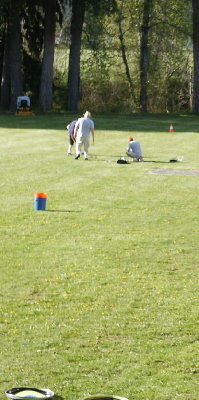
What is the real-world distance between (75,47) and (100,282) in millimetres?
44563

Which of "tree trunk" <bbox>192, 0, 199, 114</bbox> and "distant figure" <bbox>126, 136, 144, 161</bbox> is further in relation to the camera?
"tree trunk" <bbox>192, 0, 199, 114</bbox>

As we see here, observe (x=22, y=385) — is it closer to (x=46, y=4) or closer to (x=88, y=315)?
(x=88, y=315)

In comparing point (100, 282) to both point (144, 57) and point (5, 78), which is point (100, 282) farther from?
point (144, 57)

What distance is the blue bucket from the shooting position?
20.7 metres

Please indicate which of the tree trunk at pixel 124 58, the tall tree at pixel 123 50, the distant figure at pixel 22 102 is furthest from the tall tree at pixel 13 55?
the tree trunk at pixel 124 58

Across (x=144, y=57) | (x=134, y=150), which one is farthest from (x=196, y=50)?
(x=134, y=150)

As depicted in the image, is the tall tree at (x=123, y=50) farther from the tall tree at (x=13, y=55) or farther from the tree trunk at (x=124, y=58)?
the tall tree at (x=13, y=55)

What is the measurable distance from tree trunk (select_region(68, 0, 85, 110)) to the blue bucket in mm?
36838

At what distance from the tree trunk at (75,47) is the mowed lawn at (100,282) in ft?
95.7

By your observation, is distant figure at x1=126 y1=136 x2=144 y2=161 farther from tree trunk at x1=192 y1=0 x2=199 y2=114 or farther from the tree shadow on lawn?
tree trunk at x1=192 y1=0 x2=199 y2=114

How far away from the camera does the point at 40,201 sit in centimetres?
2078

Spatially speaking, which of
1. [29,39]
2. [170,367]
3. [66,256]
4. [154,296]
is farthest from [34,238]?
[29,39]


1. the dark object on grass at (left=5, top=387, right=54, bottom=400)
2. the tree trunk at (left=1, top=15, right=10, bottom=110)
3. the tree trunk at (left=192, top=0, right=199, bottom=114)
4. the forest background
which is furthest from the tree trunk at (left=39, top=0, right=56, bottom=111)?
the dark object on grass at (left=5, top=387, right=54, bottom=400)

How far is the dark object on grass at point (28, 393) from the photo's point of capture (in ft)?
29.6
